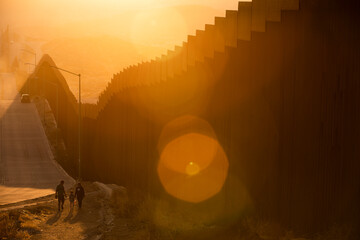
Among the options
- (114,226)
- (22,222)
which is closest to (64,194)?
(22,222)

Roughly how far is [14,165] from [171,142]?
112 ft

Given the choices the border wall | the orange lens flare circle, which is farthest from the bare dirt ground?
the border wall

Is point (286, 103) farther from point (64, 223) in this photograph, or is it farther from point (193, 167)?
point (64, 223)

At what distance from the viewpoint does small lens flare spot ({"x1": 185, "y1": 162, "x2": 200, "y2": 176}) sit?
2014cm

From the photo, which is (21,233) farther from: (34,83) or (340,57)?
(34,83)

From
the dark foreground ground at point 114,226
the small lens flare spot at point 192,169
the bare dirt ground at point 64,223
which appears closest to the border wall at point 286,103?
the dark foreground ground at point 114,226

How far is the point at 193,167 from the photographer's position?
67.3ft

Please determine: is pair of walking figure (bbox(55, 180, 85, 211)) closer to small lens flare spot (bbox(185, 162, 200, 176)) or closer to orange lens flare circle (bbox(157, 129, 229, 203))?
orange lens flare circle (bbox(157, 129, 229, 203))

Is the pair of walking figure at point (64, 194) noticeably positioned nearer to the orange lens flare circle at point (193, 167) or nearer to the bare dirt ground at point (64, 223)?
the bare dirt ground at point (64, 223)

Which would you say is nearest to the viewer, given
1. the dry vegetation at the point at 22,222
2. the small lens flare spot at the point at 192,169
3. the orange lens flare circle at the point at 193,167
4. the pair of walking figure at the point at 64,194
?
the dry vegetation at the point at 22,222

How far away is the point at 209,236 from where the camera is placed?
509 inches

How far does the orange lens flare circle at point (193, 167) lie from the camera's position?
59.9 feet

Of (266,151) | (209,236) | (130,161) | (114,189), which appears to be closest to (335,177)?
(266,151)

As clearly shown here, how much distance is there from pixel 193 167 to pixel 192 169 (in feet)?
0.38
